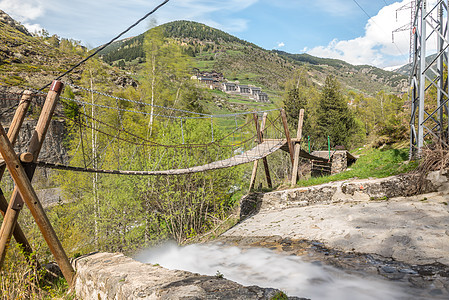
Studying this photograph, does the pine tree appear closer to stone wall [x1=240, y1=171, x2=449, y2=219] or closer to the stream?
stone wall [x1=240, y1=171, x2=449, y2=219]

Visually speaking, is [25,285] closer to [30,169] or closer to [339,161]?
[30,169]

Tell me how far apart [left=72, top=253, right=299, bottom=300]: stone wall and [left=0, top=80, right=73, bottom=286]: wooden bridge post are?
390 mm

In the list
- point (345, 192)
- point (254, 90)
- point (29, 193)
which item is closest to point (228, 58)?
point (254, 90)

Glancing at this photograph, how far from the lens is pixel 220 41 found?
145375 millimetres

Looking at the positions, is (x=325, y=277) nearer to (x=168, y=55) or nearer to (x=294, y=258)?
(x=294, y=258)

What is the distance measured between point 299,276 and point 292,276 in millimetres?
90

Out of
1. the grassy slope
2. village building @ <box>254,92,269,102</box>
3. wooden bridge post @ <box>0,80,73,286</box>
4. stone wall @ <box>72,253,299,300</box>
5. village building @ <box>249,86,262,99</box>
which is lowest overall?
stone wall @ <box>72,253,299,300</box>

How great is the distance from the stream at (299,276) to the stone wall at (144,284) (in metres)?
0.62

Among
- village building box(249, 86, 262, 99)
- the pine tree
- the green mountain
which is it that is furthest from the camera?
the green mountain

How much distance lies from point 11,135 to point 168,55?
1757 centimetres

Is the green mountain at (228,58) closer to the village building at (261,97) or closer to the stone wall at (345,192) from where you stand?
the village building at (261,97)

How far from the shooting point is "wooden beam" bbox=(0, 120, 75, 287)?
2.81 m

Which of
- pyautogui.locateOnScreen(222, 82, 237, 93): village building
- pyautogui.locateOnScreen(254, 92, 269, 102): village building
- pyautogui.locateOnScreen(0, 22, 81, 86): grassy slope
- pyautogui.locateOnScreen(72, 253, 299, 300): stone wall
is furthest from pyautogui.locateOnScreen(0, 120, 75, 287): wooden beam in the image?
pyautogui.locateOnScreen(222, 82, 237, 93): village building

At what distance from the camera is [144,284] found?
2277 mm
